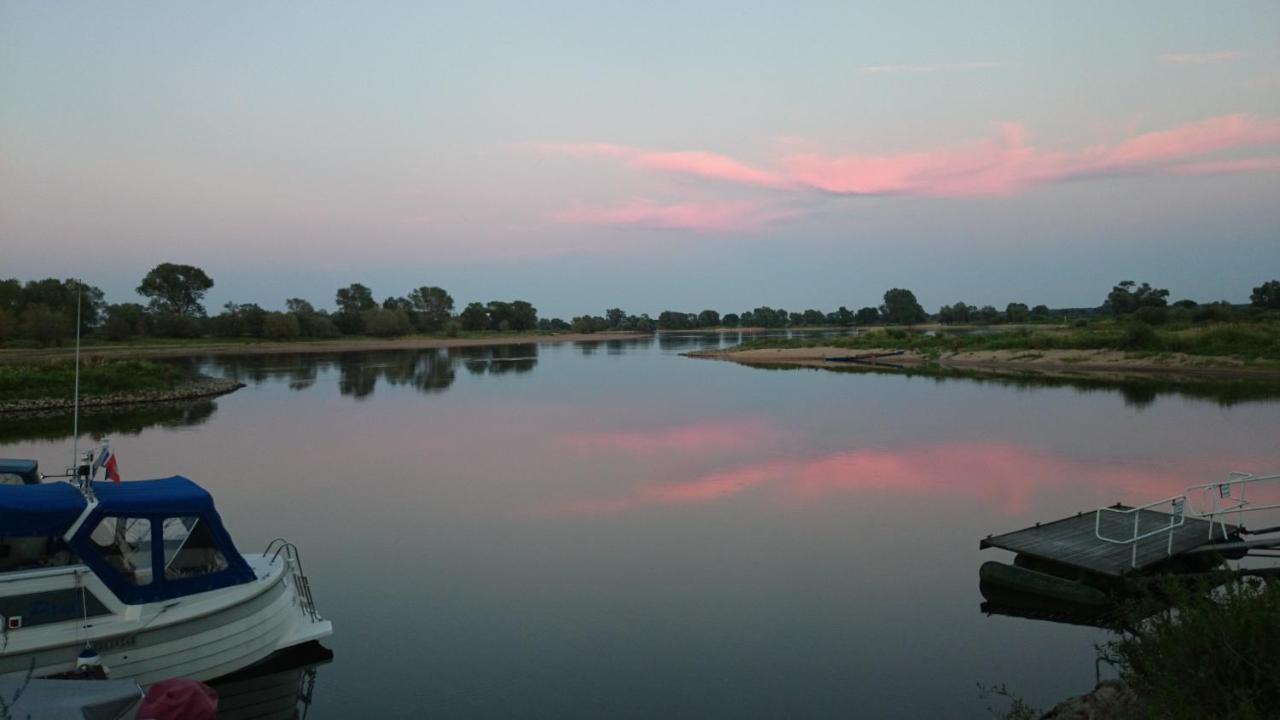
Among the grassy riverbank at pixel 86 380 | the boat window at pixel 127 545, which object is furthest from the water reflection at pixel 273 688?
the grassy riverbank at pixel 86 380

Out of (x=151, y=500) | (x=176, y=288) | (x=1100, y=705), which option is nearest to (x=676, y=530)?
(x=1100, y=705)

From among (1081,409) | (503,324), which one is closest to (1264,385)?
(1081,409)

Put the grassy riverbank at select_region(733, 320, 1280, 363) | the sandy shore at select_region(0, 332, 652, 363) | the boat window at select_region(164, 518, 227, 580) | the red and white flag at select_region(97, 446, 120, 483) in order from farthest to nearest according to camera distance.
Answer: the sandy shore at select_region(0, 332, 652, 363) < the grassy riverbank at select_region(733, 320, 1280, 363) < the red and white flag at select_region(97, 446, 120, 483) < the boat window at select_region(164, 518, 227, 580)

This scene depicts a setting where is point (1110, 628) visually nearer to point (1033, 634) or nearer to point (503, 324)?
point (1033, 634)

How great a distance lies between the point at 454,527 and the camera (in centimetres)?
1762

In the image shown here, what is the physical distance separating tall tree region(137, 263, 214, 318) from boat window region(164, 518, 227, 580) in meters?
146

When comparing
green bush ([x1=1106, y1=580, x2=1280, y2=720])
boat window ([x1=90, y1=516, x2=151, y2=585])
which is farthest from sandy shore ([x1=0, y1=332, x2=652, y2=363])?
green bush ([x1=1106, y1=580, x2=1280, y2=720])

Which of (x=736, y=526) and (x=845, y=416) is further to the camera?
(x=845, y=416)

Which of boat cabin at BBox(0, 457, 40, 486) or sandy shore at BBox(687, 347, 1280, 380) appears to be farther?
sandy shore at BBox(687, 347, 1280, 380)

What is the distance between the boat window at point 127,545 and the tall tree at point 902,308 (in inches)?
7725

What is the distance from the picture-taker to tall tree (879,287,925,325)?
192750 millimetres

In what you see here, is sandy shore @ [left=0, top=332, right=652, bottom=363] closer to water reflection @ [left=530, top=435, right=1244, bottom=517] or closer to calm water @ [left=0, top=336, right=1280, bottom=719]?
calm water @ [left=0, top=336, right=1280, bottom=719]

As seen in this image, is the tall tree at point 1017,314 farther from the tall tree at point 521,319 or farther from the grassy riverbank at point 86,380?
the grassy riverbank at point 86,380

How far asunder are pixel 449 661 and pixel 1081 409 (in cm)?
3501
